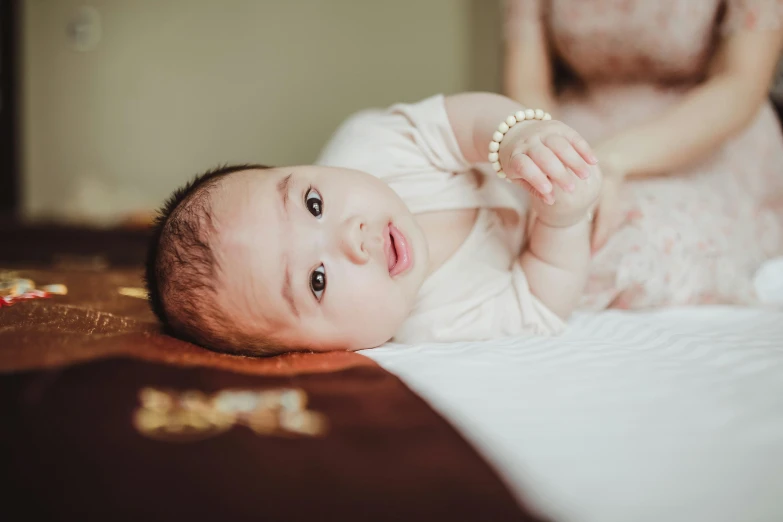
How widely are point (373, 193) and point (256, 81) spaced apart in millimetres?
2566

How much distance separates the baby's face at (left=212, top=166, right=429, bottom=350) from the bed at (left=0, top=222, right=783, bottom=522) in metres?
0.08

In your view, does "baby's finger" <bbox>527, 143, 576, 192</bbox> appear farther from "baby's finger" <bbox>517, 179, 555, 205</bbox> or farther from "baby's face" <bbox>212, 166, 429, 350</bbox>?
"baby's face" <bbox>212, 166, 429, 350</bbox>

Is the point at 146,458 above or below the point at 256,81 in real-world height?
below

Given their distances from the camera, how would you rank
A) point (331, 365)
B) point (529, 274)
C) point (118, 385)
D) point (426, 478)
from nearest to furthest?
point (426, 478) → point (118, 385) → point (331, 365) → point (529, 274)

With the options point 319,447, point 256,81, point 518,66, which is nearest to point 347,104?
point 256,81

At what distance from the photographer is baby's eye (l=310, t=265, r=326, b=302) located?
2.34ft

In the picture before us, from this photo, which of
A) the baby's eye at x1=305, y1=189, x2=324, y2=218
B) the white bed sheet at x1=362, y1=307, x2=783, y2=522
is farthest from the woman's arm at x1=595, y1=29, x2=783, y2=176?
the baby's eye at x1=305, y1=189, x2=324, y2=218

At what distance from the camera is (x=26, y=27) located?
10.1 ft

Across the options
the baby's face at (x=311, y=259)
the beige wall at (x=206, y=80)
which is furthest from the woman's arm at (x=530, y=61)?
the beige wall at (x=206, y=80)

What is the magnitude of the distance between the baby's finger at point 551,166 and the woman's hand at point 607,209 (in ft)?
0.72

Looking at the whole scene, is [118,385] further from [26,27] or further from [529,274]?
[26,27]

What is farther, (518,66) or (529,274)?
(518,66)

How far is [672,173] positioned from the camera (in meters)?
1.05

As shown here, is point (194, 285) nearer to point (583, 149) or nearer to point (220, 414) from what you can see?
point (220, 414)
